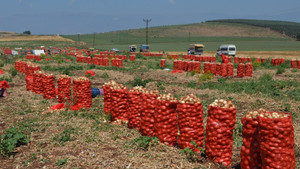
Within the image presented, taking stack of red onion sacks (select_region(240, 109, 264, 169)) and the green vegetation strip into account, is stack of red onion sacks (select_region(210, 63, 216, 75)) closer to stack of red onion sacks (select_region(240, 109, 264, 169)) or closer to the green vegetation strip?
the green vegetation strip

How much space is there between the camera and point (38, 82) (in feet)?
49.7

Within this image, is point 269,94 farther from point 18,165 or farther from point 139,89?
point 18,165

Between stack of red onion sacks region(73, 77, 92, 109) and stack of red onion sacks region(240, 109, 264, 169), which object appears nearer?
stack of red onion sacks region(240, 109, 264, 169)

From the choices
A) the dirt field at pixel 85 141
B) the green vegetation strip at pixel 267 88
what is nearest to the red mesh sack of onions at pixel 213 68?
the green vegetation strip at pixel 267 88

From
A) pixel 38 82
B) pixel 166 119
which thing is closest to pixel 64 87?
pixel 38 82

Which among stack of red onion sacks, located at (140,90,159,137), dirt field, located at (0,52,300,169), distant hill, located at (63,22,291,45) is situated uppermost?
distant hill, located at (63,22,291,45)

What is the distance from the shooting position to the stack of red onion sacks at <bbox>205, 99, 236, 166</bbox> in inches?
264

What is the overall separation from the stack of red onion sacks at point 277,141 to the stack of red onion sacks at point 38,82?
38.8ft

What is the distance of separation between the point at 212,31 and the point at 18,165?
177589 mm

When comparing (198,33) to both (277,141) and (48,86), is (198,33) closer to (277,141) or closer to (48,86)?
(48,86)

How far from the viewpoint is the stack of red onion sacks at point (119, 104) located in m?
9.96

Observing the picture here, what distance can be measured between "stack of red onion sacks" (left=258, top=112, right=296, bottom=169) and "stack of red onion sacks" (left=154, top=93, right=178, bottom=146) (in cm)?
262

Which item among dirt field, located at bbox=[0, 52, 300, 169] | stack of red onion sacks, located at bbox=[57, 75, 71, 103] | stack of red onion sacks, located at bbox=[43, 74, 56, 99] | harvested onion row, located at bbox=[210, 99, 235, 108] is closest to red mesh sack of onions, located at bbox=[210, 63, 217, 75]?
dirt field, located at bbox=[0, 52, 300, 169]

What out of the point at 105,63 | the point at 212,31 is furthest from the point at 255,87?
the point at 212,31
